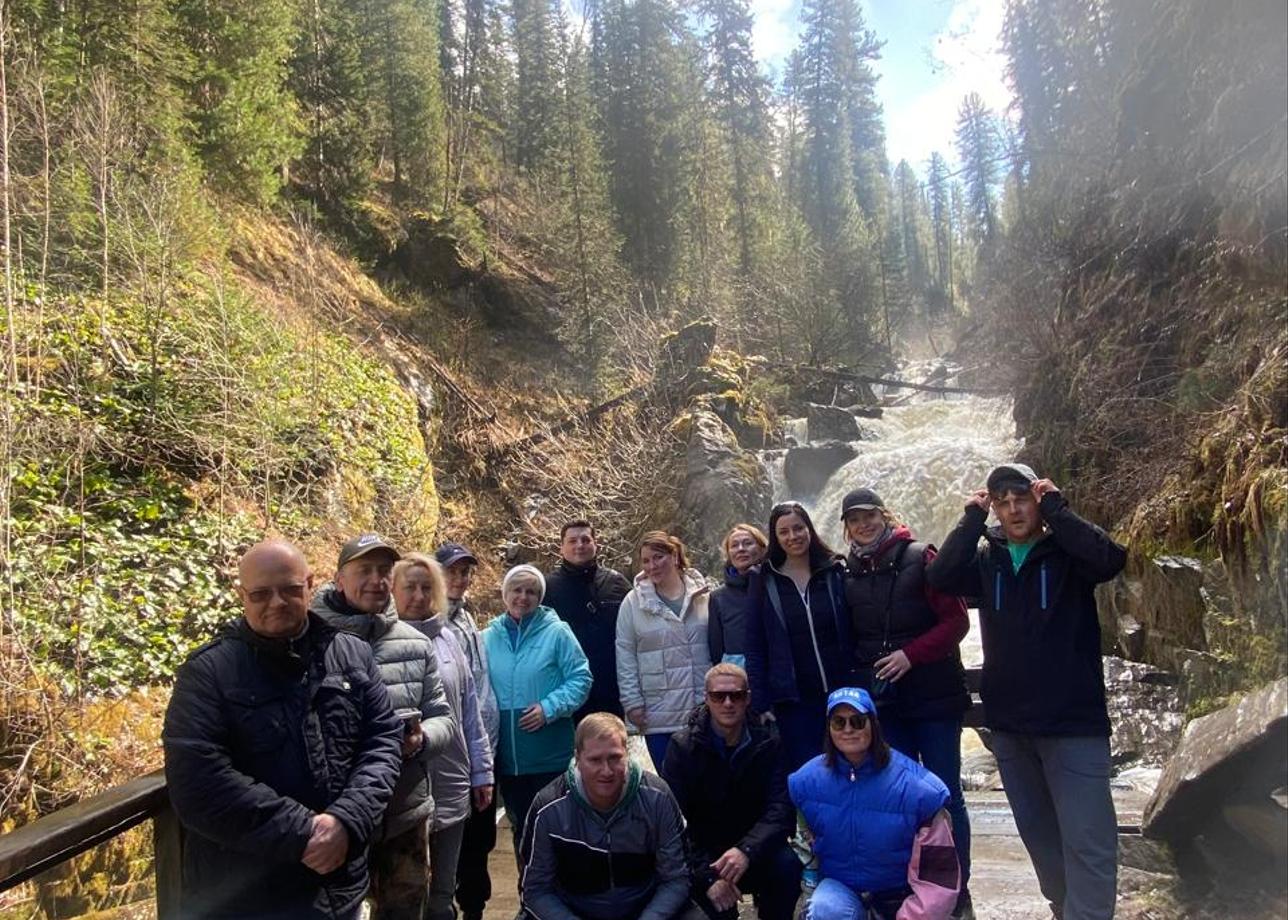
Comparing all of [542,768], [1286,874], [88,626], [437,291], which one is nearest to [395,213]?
[437,291]

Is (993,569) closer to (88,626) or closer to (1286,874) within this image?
(1286,874)

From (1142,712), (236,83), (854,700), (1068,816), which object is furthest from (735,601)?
(236,83)

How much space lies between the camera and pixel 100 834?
2498mm

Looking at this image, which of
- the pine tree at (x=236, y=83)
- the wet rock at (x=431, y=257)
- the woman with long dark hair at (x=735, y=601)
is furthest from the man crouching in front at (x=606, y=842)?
the wet rock at (x=431, y=257)

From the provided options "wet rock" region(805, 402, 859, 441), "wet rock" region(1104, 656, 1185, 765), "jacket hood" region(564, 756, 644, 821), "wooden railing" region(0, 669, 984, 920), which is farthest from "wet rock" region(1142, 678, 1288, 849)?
"wet rock" region(805, 402, 859, 441)

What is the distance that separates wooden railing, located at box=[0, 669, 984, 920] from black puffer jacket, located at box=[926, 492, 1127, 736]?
10.5 ft

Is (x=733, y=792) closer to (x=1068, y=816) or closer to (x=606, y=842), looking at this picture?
(x=606, y=842)

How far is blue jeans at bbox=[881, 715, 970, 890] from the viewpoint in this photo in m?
3.51

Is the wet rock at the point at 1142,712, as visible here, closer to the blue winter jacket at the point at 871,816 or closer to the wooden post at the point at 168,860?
the blue winter jacket at the point at 871,816

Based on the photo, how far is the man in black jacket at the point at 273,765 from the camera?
219 centimetres

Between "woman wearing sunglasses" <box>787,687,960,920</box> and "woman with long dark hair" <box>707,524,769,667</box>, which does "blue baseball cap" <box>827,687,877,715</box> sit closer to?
"woman wearing sunglasses" <box>787,687,960,920</box>

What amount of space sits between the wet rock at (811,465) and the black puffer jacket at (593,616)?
13.1 meters

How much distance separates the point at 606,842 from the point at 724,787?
2.02 feet

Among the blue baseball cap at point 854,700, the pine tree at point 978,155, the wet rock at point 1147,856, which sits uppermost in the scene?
the pine tree at point 978,155
